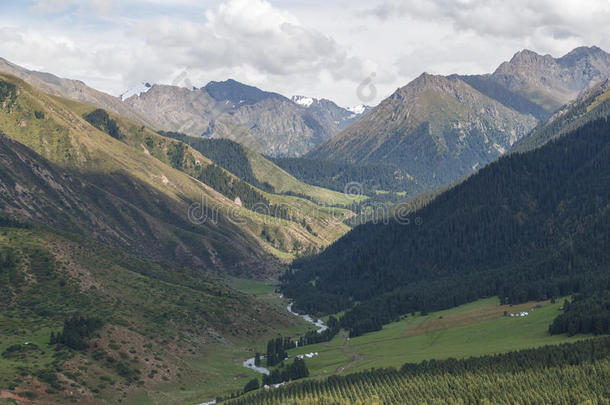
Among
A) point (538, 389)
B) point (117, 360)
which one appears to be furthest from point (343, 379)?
point (117, 360)

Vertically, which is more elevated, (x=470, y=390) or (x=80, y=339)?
(x=80, y=339)

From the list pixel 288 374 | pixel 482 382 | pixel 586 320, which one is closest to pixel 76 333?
pixel 288 374

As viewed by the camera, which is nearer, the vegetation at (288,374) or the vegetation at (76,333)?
the vegetation at (76,333)

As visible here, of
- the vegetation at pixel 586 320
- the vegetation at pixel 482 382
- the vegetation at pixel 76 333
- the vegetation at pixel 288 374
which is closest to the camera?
the vegetation at pixel 482 382

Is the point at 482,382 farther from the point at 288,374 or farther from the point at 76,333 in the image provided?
the point at 76,333

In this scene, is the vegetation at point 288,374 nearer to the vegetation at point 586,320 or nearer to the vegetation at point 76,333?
the vegetation at point 76,333

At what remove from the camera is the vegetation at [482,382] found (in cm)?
12712

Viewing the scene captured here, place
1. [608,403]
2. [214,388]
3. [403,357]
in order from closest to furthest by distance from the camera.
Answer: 1. [608,403]
2. [214,388]
3. [403,357]

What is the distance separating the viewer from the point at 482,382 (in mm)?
137500

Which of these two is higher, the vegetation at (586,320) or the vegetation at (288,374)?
the vegetation at (586,320)

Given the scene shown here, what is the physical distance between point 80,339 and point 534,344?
14133cm

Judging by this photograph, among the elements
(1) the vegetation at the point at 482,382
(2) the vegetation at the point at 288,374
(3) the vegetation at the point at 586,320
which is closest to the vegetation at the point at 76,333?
(1) the vegetation at the point at 482,382

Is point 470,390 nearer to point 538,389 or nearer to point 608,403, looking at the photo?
point 538,389

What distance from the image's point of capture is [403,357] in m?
195
